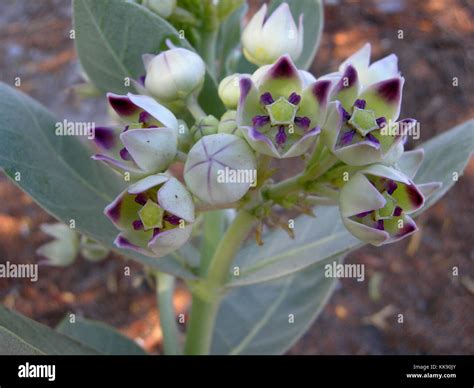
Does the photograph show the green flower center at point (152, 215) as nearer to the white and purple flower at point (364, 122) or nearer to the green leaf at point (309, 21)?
the white and purple flower at point (364, 122)

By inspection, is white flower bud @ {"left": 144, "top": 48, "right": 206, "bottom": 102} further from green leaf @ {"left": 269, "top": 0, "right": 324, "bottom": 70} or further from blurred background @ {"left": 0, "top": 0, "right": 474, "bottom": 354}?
blurred background @ {"left": 0, "top": 0, "right": 474, "bottom": 354}

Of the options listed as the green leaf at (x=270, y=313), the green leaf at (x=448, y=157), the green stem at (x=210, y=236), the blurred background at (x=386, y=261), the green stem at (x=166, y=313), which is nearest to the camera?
the green leaf at (x=448, y=157)

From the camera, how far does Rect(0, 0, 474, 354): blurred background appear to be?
6.03ft

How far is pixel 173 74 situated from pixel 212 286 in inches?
13.8

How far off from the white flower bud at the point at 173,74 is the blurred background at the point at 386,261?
83 cm

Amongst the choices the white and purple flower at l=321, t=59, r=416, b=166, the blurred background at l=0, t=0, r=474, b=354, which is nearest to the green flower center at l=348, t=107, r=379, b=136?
the white and purple flower at l=321, t=59, r=416, b=166

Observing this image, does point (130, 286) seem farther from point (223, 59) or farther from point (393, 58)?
point (393, 58)

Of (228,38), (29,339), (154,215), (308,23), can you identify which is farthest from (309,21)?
(29,339)

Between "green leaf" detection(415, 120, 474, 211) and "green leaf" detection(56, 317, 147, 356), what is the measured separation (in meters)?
0.62

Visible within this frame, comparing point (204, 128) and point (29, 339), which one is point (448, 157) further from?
point (29, 339)

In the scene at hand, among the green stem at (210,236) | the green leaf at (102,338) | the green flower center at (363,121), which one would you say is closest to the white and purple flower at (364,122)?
the green flower center at (363,121)

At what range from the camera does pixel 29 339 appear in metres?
0.89

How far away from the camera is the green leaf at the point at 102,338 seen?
1.26 m
